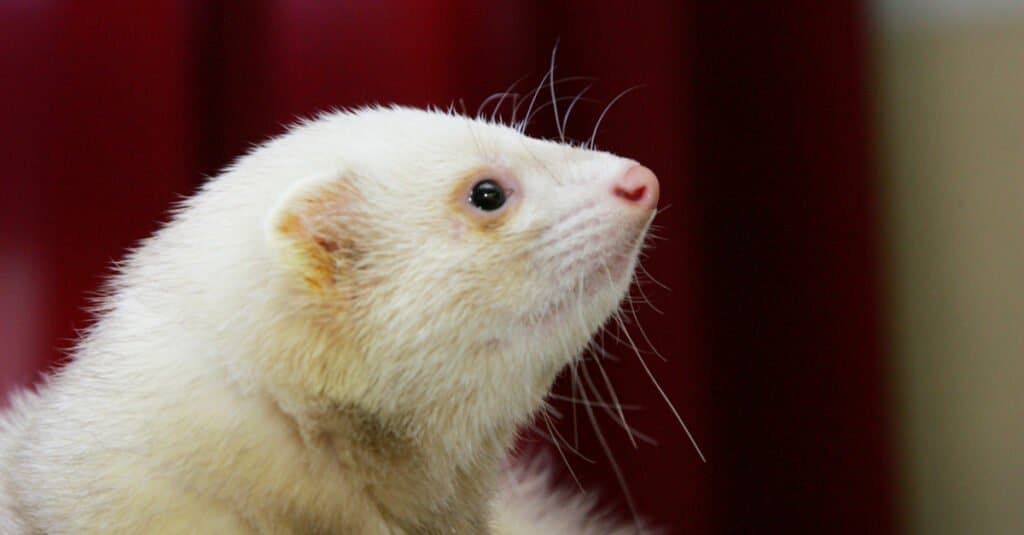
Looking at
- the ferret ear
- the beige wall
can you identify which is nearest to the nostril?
the ferret ear

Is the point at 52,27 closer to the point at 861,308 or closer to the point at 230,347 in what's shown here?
the point at 230,347

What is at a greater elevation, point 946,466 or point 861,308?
point 861,308

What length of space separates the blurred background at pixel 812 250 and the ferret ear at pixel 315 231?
39 centimetres

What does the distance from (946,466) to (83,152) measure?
1.13 m

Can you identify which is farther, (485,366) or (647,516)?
(647,516)

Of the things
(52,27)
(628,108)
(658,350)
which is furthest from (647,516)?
(52,27)

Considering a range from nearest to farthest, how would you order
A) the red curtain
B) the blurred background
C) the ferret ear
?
the ferret ear < the red curtain < the blurred background

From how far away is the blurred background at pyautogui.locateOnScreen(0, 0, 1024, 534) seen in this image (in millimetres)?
1245

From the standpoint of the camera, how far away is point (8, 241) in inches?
37.3

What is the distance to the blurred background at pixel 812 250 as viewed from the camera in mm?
1245

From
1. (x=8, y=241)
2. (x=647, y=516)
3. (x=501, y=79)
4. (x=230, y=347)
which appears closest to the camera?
(x=230, y=347)

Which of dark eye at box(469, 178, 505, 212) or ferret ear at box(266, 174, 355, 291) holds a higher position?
dark eye at box(469, 178, 505, 212)

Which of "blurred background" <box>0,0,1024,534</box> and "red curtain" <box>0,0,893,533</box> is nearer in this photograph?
"red curtain" <box>0,0,893,533</box>

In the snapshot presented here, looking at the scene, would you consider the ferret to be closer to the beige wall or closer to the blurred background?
the blurred background
